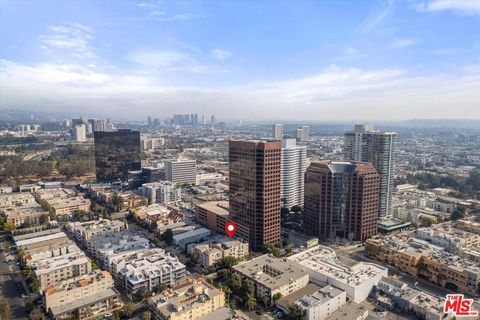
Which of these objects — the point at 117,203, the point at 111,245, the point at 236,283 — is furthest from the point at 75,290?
the point at 117,203

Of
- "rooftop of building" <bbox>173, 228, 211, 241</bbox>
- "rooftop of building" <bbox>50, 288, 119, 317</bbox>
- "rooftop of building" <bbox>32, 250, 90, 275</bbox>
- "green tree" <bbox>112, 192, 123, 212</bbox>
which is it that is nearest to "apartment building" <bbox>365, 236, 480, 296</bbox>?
"rooftop of building" <bbox>173, 228, 211, 241</bbox>

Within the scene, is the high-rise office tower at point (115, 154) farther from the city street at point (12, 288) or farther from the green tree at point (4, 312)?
the green tree at point (4, 312)

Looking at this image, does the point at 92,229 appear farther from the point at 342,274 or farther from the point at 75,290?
the point at 342,274

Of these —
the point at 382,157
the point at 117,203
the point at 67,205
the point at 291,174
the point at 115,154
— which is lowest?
the point at 117,203

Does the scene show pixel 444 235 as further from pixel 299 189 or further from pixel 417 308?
pixel 299 189

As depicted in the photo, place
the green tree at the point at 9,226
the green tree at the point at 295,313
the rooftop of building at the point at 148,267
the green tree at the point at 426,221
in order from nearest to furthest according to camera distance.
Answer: the green tree at the point at 295,313
the rooftop of building at the point at 148,267
the green tree at the point at 9,226
the green tree at the point at 426,221

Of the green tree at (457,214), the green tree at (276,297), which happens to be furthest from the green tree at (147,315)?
the green tree at (457,214)
